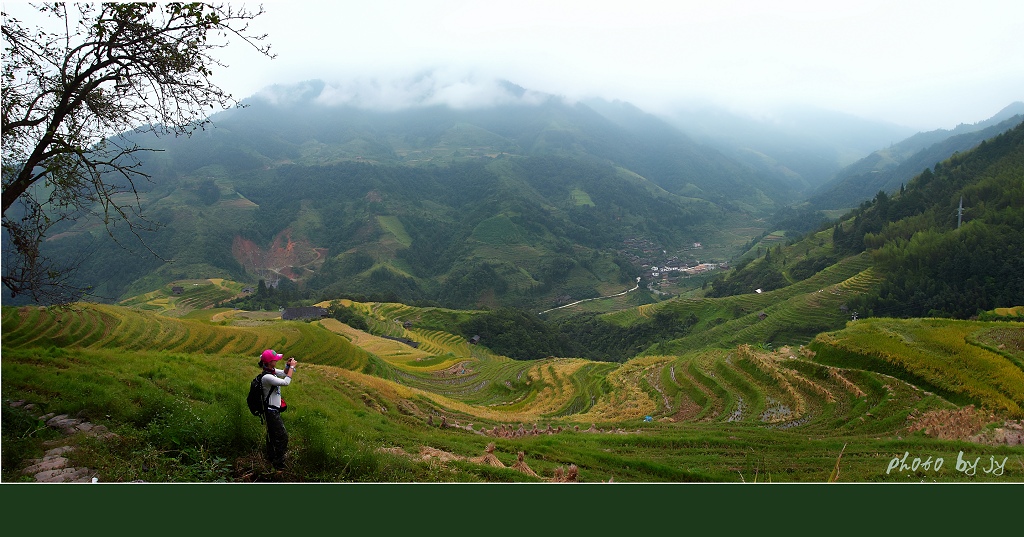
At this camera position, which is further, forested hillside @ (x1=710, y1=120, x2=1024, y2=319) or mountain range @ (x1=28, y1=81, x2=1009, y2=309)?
mountain range @ (x1=28, y1=81, x2=1009, y2=309)

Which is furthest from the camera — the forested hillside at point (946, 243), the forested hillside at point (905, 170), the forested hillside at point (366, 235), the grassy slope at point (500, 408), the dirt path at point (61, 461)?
the forested hillside at point (905, 170)

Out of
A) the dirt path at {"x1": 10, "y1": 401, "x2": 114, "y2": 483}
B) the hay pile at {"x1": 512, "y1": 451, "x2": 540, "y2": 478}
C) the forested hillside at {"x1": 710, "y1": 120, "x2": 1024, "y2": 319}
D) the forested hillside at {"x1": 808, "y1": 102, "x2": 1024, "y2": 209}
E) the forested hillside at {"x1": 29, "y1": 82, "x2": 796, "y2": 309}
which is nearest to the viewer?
the dirt path at {"x1": 10, "y1": 401, "x2": 114, "y2": 483}

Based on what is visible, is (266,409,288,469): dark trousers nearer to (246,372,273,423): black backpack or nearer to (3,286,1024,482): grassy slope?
(246,372,273,423): black backpack

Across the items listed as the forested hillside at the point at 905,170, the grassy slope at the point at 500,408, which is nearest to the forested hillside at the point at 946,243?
the grassy slope at the point at 500,408

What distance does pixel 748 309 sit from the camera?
58.1 meters

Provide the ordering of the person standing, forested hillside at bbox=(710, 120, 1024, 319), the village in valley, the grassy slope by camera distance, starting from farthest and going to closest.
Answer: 1. the village in valley
2. forested hillside at bbox=(710, 120, 1024, 319)
3. the grassy slope
4. the person standing

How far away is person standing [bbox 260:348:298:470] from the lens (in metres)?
5.31

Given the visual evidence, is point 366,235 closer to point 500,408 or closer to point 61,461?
point 500,408

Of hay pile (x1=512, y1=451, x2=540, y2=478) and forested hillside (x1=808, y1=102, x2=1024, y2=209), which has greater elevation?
forested hillside (x1=808, y1=102, x2=1024, y2=209)

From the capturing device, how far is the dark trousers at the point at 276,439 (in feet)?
17.7

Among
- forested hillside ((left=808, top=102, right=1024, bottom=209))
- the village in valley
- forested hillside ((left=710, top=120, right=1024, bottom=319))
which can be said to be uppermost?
forested hillside ((left=808, top=102, right=1024, bottom=209))

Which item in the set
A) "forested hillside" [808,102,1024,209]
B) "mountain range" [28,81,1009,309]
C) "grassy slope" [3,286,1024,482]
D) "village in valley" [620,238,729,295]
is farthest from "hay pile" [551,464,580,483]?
"forested hillside" [808,102,1024,209]

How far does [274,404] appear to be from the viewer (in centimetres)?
536

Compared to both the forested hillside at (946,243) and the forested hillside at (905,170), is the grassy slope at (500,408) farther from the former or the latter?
the forested hillside at (905,170)
